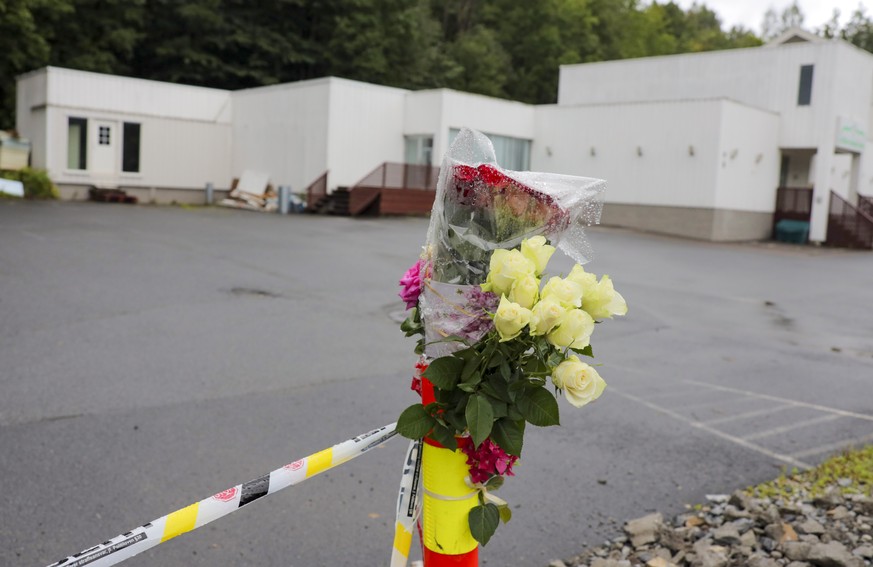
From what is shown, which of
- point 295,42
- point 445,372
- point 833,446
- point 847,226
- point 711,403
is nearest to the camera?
point 445,372

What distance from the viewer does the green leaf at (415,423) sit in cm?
246

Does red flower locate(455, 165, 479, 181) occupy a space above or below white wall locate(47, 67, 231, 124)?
below

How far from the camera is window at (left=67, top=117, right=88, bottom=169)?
28.6 m

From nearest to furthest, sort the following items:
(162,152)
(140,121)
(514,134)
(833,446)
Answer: (833,446) < (140,121) < (162,152) < (514,134)

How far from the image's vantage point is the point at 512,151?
33.3m

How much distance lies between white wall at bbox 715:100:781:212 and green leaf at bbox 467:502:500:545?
27.9m

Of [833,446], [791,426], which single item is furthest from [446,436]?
[791,426]

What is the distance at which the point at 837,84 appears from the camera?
1179 inches

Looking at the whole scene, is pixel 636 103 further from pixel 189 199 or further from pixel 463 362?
pixel 463 362

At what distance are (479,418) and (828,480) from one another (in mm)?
4128

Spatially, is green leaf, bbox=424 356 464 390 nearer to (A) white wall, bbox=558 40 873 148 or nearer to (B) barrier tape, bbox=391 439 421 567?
(B) barrier tape, bbox=391 439 421 567

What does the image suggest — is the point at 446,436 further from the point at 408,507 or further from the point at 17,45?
the point at 17,45

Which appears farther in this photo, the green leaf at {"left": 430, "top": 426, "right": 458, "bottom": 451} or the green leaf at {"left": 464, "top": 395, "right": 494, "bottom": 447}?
the green leaf at {"left": 430, "top": 426, "right": 458, "bottom": 451}

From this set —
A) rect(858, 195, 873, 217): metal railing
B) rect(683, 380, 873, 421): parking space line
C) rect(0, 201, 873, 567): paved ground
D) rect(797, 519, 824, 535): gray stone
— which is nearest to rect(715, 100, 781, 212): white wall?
rect(858, 195, 873, 217): metal railing
